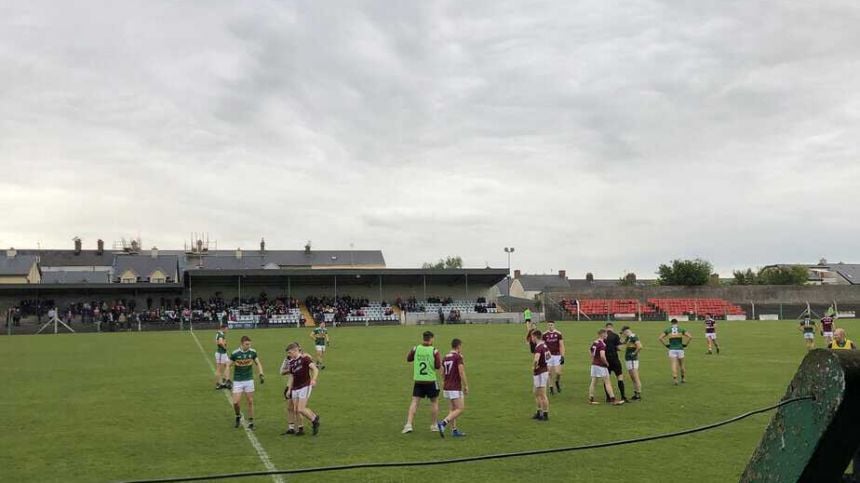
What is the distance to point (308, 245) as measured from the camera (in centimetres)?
10581

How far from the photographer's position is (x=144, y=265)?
91.5m

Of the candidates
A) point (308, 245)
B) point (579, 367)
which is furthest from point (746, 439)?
point (308, 245)

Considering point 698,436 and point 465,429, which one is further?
point 465,429

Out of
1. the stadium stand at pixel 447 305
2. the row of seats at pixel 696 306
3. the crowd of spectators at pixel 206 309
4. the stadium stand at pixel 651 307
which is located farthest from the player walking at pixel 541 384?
the row of seats at pixel 696 306

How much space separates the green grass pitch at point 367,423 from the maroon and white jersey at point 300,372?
42.1 inches

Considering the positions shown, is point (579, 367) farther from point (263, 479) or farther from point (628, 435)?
point (263, 479)

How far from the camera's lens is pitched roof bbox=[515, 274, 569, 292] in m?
125

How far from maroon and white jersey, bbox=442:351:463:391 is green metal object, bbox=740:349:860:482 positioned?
1217 centimetres

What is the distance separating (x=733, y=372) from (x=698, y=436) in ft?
39.3

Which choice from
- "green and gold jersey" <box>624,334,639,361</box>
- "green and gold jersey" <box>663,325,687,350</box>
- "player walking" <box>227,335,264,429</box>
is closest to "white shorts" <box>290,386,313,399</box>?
"player walking" <box>227,335,264,429</box>

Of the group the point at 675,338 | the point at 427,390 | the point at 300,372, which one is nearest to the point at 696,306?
the point at 675,338

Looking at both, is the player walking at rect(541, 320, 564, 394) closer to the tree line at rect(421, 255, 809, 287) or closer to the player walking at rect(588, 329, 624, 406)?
the player walking at rect(588, 329, 624, 406)

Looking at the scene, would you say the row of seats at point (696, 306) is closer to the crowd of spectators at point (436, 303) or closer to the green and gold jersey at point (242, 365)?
the crowd of spectators at point (436, 303)

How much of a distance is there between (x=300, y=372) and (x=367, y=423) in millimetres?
2055
